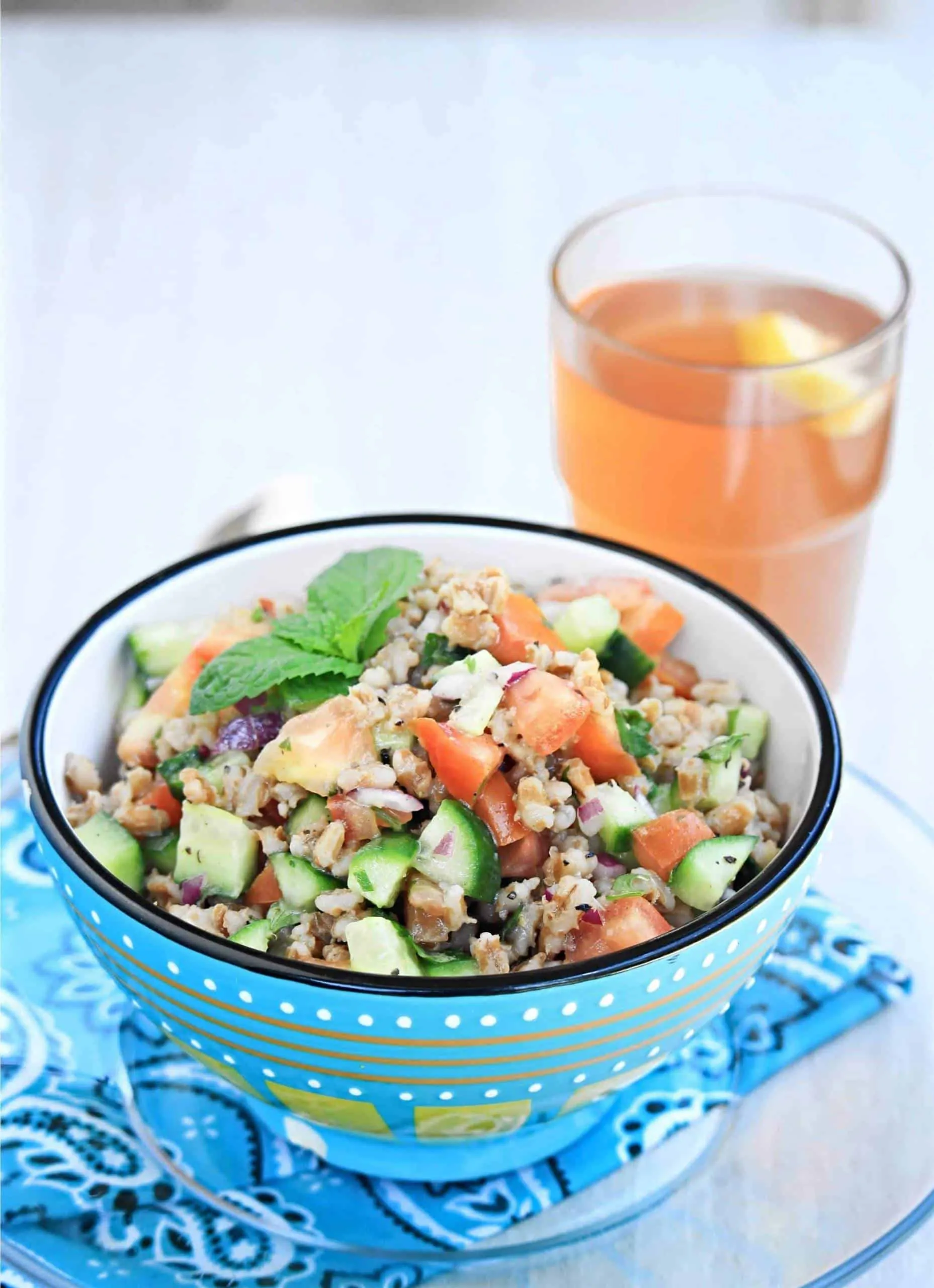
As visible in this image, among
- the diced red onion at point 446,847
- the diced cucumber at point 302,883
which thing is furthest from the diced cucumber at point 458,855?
the diced cucumber at point 302,883

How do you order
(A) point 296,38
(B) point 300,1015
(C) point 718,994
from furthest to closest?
(A) point 296,38
(C) point 718,994
(B) point 300,1015

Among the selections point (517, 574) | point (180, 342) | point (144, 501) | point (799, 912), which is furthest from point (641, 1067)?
point (180, 342)

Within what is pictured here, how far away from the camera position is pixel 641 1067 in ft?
5.54

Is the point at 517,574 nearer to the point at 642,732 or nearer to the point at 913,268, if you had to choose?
the point at 642,732

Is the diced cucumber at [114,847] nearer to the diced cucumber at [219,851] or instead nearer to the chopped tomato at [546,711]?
the diced cucumber at [219,851]

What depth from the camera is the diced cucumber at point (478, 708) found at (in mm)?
1676

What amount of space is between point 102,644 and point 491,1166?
2.59ft

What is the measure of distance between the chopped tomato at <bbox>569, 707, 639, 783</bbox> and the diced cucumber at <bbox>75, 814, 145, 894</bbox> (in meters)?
0.51

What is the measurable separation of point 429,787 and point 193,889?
0.94 feet

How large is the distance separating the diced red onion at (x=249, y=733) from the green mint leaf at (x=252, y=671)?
1.1 inches

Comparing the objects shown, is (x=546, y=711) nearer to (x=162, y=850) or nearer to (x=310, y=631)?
(x=310, y=631)

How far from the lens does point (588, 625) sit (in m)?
1.94

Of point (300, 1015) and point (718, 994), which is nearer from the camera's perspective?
point (300, 1015)

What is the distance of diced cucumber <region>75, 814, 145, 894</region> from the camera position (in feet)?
5.69
